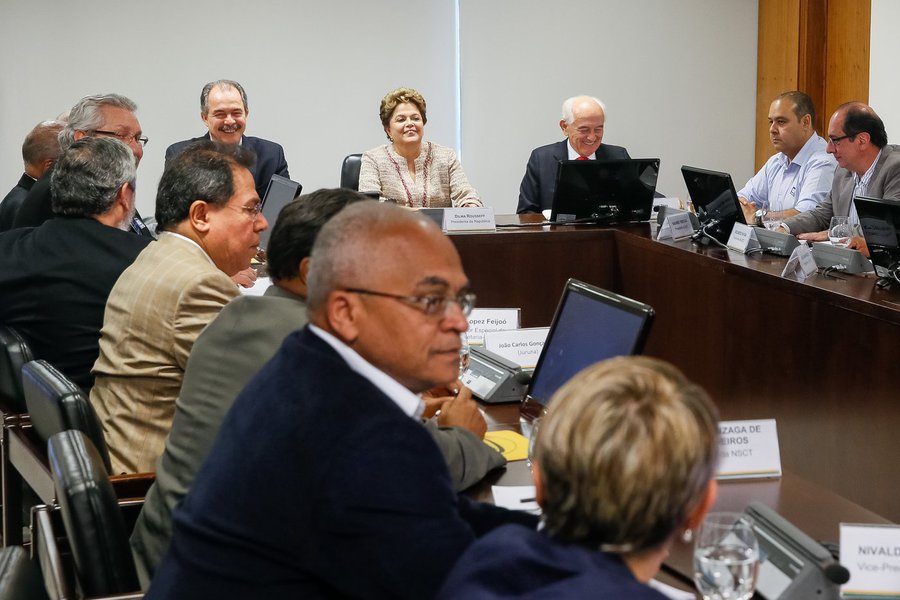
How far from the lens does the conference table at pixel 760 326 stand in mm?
3066

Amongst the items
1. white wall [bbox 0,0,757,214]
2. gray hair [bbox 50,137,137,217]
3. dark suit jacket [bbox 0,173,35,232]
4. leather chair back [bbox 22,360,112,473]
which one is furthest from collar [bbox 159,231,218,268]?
white wall [bbox 0,0,757,214]

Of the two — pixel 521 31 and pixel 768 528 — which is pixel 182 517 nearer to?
pixel 768 528

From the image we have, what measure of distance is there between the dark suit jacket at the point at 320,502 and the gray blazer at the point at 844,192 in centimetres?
436

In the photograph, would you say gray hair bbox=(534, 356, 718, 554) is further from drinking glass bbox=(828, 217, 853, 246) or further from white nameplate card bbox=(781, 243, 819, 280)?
drinking glass bbox=(828, 217, 853, 246)

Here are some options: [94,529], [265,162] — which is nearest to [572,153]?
[265,162]

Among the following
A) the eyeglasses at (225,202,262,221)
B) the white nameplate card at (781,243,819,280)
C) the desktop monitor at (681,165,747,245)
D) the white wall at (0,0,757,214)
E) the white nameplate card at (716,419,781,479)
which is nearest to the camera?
the white nameplate card at (716,419,781,479)

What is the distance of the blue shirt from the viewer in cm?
589

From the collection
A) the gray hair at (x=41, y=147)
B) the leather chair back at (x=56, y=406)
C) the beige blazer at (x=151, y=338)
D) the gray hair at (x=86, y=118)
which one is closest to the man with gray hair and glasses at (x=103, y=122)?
the gray hair at (x=86, y=118)

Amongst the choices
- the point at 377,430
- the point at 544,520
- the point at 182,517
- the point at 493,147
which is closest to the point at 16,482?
the point at 182,517

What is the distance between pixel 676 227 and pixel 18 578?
326 centimetres

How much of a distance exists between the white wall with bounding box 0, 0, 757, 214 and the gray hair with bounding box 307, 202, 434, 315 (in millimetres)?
6072

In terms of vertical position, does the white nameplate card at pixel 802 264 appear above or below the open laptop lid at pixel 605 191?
below

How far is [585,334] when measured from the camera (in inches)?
92.7

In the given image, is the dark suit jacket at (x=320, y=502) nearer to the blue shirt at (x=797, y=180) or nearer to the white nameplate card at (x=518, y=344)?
the white nameplate card at (x=518, y=344)
